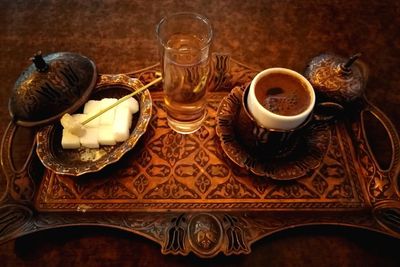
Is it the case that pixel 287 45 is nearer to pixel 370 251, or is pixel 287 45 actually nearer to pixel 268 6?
pixel 268 6

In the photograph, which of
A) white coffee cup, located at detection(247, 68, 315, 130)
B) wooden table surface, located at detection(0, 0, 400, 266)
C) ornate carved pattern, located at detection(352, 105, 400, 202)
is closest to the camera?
white coffee cup, located at detection(247, 68, 315, 130)

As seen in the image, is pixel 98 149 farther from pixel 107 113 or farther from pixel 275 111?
pixel 275 111

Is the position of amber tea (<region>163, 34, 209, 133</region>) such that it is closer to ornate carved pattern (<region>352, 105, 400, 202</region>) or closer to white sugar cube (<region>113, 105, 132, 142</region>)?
white sugar cube (<region>113, 105, 132, 142</region>)

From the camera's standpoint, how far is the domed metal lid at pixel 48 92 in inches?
31.9

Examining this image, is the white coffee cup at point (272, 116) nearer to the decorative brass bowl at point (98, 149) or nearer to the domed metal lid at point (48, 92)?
the decorative brass bowl at point (98, 149)

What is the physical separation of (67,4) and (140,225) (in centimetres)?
116

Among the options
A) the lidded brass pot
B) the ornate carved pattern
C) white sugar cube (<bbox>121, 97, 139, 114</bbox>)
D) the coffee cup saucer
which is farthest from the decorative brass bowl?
the ornate carved pattern

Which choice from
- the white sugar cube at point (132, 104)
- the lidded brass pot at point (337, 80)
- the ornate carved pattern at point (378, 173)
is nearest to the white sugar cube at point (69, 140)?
the white sugar cube at point (132, 104)

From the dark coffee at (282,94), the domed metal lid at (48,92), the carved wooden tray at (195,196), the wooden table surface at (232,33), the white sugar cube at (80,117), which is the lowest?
the carved wooden tray at (195,196)

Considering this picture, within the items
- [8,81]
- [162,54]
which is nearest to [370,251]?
[162,54]

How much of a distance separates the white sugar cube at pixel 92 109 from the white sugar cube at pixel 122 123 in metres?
0.06

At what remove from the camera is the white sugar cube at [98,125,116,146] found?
83cm

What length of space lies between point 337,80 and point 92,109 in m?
0.69

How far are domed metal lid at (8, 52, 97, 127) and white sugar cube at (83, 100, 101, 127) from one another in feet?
0.08
